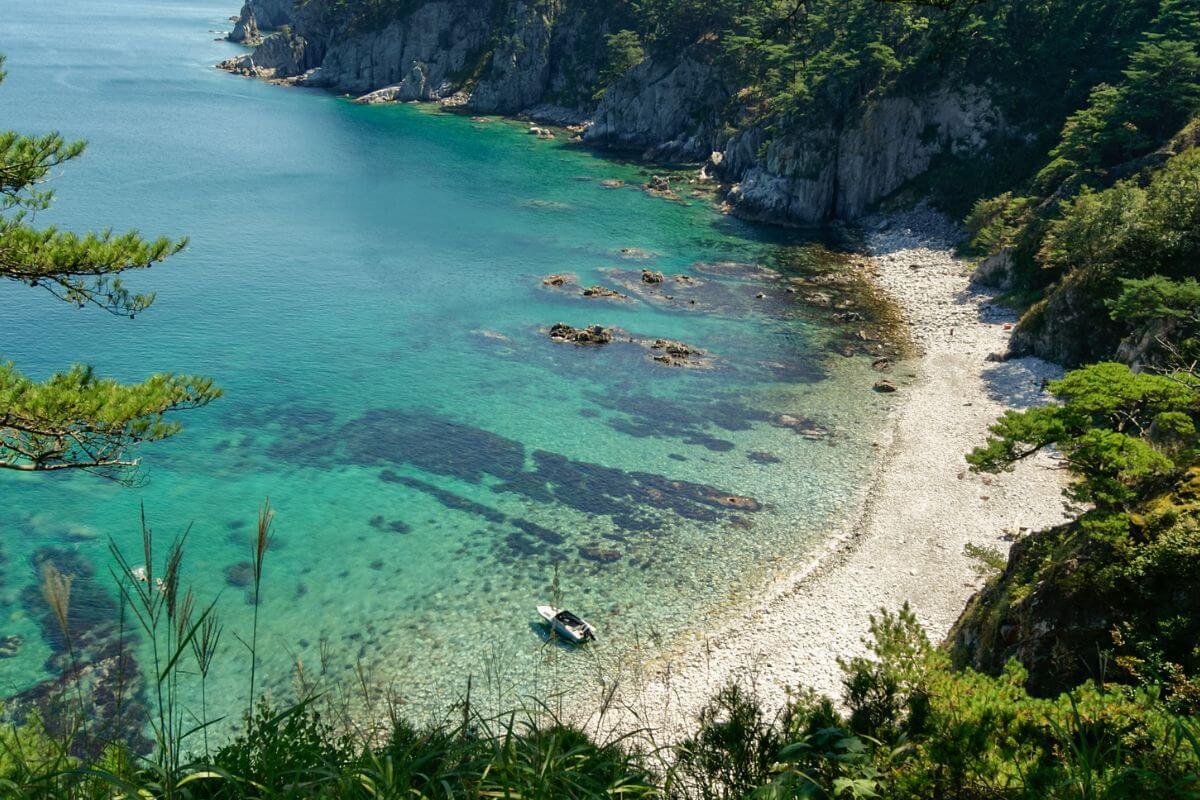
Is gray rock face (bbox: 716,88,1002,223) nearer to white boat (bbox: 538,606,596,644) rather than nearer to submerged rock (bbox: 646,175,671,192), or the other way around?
submerged rock (bbox: 646,175,671,192)

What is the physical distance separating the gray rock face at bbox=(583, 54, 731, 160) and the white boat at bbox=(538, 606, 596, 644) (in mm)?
83253

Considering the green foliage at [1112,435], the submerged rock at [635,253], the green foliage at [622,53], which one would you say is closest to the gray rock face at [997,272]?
the submerged rock at [635,253]

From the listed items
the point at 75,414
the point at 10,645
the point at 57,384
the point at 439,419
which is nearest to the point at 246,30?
the point at 439,419

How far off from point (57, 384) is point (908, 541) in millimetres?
29465

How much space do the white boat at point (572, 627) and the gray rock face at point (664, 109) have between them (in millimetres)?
83253

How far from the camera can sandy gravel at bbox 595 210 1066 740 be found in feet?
80.8

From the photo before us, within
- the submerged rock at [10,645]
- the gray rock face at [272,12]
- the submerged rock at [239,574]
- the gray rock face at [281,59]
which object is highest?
the gray rock face at [272,12]

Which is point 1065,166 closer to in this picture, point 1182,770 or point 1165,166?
point 1165,166

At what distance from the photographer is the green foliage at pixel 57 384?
13.1 m

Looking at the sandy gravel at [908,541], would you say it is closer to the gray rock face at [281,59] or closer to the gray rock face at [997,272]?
the gray rock face at [997,272]

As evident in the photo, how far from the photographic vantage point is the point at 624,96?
10425 centimetres

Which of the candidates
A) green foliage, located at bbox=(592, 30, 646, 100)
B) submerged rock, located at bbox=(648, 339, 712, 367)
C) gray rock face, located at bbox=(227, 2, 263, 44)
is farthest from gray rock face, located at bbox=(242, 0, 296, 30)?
submerged rock, located at bbox=(648, 339, 712, 367)

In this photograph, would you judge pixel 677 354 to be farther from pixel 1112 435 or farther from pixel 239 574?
pixel 1112 435

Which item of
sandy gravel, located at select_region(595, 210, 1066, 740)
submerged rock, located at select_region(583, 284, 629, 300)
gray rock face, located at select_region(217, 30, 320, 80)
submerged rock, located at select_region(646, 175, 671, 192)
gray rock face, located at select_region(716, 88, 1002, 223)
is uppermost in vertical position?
gray rock face, located at select_region(217, 30, 320, 80)
